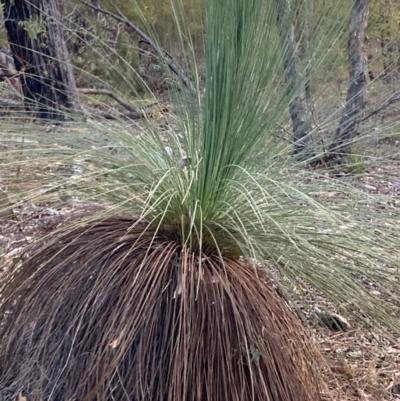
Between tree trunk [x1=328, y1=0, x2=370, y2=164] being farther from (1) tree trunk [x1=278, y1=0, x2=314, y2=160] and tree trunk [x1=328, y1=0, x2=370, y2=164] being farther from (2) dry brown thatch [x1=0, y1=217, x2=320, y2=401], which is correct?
(2) dry brown thatch [x1=0, y1=217, x2=320, y2=401]

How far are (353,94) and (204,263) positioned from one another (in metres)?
1.88

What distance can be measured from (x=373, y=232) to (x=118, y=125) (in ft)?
2.62

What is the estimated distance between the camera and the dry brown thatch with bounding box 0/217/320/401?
1438mm

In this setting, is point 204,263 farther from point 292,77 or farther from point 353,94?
point 353,94

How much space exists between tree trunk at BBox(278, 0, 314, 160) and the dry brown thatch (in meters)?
0.49

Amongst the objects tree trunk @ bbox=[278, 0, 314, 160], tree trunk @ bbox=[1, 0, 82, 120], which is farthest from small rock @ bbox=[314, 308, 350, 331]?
tree trunk @ bbox=[1, 0, 82, 120]

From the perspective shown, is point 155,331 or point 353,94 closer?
point 155,331

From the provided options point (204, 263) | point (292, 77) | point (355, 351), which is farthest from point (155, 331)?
point (355, 351)

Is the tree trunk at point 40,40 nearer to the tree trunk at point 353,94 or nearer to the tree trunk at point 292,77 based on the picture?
the tree trunk at point 353,94

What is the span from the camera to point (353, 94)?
122 inches

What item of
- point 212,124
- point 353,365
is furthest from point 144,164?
point 353,365

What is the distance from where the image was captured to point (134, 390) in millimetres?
1452

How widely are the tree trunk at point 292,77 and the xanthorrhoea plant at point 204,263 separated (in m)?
0.03

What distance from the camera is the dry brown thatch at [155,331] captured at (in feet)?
4.72
